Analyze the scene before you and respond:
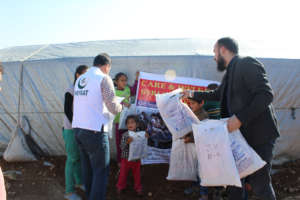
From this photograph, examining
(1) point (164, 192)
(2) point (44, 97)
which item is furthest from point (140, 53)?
(1) point (164, 192)

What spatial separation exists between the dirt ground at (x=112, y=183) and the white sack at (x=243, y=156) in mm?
1691

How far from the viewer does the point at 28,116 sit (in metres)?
4.84

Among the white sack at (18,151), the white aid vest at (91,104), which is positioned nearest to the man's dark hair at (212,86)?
the white aid vest at (91,104)

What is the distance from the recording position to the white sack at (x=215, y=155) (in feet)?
6.76

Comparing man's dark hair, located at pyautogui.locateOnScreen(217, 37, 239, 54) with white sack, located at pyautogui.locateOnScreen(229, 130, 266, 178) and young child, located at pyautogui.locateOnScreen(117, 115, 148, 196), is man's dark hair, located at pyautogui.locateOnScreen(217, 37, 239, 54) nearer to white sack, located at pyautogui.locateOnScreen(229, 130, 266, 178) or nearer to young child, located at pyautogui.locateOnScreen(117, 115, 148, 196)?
white sack, located at pyautogui.locateOnScreen(229, 130, 266, 178)

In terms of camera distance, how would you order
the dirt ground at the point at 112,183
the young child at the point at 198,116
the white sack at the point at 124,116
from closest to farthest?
the young child at the point at 198,116
the dirt ground at the point at 112,183
the white sack at the point at 124,116

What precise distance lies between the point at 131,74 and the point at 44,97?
5.67 ft

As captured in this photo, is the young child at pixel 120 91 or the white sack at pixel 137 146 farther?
the young child at pixel 120 91

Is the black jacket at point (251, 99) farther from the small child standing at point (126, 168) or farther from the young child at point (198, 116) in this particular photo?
the small child standing at point (126, 168)

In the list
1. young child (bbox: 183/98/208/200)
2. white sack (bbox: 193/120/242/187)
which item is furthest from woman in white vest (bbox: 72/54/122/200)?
young child (bbox: 183/98/208/200)

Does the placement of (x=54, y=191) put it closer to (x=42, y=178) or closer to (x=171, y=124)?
(x=42, y=178)

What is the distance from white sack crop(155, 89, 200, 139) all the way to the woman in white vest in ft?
2.28

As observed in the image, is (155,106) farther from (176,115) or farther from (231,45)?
(231,45)

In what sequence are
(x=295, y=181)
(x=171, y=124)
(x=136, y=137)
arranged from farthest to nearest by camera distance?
(x=295, y=181), (x=136, y=137), (x=171, y=124)
